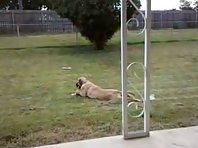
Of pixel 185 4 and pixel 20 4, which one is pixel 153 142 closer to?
pixel 185 4

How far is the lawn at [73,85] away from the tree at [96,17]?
21cm

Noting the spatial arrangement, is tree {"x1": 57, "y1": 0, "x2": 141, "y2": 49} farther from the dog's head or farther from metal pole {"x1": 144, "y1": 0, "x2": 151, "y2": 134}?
metal pole {"x1": 144, "y1": 0, "x2": 151, "y2": 134}

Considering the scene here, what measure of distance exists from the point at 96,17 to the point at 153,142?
2243mm

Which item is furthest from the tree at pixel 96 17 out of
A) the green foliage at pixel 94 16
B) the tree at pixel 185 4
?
the tree at pixel 185 4

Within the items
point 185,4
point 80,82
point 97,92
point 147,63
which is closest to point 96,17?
point 80,82

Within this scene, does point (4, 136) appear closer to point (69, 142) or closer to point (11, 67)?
point (69, 142)

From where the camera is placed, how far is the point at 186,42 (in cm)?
267

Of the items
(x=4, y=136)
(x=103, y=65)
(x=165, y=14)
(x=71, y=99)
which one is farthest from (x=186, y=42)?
(x=4, y=136)

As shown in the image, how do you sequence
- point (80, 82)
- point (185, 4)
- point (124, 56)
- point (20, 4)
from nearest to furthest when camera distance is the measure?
point (124, 56) < point (20, 4) < point (185, 4) < point (80, 82)

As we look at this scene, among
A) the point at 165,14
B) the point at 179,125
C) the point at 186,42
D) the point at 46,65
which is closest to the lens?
the point at 179,125

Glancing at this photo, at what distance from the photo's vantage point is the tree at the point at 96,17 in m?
3.04

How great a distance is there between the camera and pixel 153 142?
1781 millimetres

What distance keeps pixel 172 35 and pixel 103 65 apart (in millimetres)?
719

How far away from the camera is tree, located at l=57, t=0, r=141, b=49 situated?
3.04 metres
